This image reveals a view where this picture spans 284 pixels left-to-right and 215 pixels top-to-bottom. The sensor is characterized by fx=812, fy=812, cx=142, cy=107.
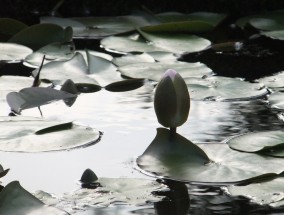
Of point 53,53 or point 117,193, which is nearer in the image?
point 117,193

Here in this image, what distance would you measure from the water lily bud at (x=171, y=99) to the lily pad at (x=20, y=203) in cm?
39

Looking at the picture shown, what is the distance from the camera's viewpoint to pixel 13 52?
2.49 meters

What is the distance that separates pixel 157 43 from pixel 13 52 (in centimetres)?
45

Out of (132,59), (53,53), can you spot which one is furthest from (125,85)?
(53,53)

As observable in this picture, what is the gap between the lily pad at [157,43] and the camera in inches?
100

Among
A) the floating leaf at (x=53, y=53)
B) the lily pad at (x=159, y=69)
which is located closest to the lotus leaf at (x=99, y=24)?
the floating leaf at (x=53, y=53)

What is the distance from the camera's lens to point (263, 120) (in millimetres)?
1874

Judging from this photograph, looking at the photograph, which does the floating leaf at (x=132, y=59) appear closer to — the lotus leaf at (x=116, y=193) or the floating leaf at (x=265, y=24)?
the floating leaf at (x=265, y=24)

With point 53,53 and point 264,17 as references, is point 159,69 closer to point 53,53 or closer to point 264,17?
point 53,53

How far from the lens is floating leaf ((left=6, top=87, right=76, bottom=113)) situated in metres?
1.95

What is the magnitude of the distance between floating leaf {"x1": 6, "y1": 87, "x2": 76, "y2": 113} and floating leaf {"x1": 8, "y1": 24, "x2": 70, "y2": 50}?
58 cm

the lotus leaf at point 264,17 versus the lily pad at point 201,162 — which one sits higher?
the lotus leaf at point 264,17

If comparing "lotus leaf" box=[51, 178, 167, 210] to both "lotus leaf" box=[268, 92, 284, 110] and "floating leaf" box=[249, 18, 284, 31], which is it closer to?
"lotus leaf" box=[268, 92, 284, 110]

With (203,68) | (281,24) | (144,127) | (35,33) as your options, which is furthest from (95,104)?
(281,24)
